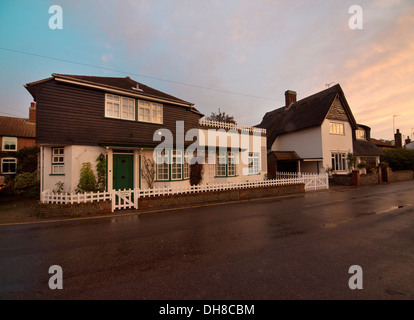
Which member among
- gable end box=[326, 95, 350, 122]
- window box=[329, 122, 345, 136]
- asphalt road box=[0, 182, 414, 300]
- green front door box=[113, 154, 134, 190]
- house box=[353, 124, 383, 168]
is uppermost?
gable end box=[326, 95, 350, 122]

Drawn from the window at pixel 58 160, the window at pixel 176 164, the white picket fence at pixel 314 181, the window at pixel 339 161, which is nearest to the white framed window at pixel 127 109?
the window at pixel 176 164

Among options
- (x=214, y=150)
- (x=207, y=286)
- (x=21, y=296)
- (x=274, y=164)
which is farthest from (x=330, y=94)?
(x=21, y=296)

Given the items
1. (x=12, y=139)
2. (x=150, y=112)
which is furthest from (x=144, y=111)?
(x=12, y=139)

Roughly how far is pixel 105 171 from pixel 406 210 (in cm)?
1451

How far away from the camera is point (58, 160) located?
33.4 feet

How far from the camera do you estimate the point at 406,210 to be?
8227 mm

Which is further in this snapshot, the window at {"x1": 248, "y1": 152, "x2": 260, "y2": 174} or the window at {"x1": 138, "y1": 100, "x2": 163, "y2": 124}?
the window at {"x1": 248, "y1": 152, "x2": 260, "y2": 174}

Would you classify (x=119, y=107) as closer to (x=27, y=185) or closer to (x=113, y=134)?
(x=113, y=134)

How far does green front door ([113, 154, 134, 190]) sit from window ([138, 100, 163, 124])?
110 inches

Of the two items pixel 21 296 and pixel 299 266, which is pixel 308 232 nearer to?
pixel 299 266

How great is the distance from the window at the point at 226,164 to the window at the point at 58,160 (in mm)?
9667

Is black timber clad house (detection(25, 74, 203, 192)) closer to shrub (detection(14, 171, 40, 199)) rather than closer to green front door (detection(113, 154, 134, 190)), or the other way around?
green front door (detection(113, 154, 134, 190))

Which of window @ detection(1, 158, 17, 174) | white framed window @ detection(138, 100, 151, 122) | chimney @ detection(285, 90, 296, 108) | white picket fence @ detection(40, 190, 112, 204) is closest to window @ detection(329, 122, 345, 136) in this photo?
chimney @ detection(285, 90, 296, 108)

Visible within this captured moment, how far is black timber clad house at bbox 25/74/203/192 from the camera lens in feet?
31.6
